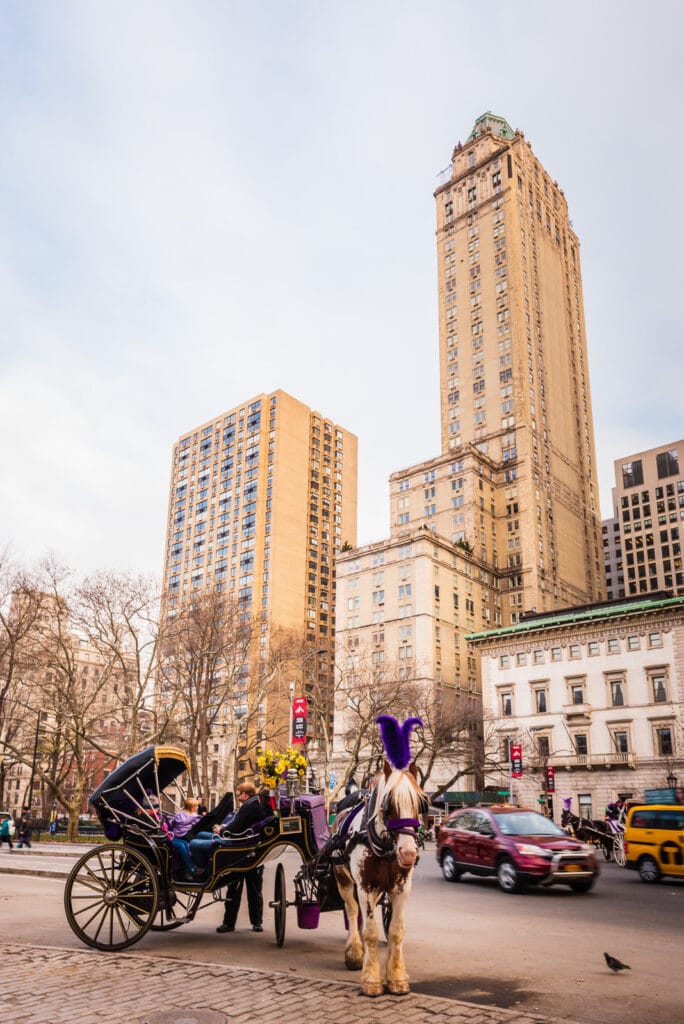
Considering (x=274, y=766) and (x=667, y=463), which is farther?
(x=667, y=463)

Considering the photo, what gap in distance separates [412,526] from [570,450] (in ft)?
90.6

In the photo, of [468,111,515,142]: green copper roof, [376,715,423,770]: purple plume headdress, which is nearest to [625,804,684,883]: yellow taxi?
[376,715,423,770]: purple plume headdress

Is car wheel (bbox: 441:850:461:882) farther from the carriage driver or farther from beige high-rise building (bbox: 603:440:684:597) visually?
beige high-rise building (bbox: 603:440:684:597)

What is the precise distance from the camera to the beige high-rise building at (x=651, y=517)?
4806 inches

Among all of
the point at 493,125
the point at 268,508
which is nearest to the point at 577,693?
the point at 268,508

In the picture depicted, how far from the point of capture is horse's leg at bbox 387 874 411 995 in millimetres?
6961

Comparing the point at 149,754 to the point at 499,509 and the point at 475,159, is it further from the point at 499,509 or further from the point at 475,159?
the point at 475,159

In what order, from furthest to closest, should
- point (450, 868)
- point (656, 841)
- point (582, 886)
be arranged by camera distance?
point (656, 841) < point (450, 868) < point (582, 886)

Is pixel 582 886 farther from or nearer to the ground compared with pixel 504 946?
nearer to the ground

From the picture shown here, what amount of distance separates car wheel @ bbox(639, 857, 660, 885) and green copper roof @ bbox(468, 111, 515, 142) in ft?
424

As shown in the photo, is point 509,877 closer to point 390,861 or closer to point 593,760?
point 390,861

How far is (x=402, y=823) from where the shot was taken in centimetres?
686

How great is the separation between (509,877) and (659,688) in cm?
5202

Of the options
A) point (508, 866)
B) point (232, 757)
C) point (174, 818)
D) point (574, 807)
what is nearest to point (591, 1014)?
point (174, 818)
